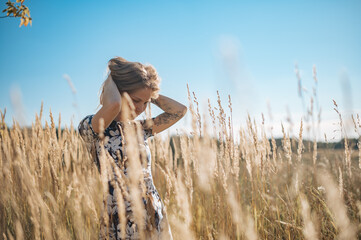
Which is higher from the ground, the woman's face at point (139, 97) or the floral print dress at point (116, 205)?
the woman's face at point (139, 97)

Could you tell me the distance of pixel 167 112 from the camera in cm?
204

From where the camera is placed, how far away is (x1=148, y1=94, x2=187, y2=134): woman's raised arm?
6.40ft

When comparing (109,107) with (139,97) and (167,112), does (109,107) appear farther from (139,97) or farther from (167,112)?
(167,112)

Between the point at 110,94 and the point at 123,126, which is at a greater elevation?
the point at 110,94

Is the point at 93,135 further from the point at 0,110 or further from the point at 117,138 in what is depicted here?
the point at 0,110

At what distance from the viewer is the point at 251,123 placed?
1865 millimetres

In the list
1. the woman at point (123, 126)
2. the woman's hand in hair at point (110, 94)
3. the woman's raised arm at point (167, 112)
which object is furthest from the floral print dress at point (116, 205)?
the woman's raised arm at point (167, 112)

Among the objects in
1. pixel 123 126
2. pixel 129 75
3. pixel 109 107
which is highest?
pixel 129 75

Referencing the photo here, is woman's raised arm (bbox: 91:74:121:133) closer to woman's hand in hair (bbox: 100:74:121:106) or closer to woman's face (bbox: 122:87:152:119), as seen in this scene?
woman's hand in hair (bbox: 100:74:121:106)

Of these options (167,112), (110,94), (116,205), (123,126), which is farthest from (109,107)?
(167,112)

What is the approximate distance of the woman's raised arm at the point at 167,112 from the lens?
1.95m

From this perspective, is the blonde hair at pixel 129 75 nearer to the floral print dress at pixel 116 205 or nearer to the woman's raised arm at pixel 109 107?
the woman's raised arm at pixel 109 107

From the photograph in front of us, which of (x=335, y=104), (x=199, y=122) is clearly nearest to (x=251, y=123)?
(x=199, y=122)

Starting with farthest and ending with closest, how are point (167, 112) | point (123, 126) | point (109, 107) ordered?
point (167, 112), point (123, 126), point (109, 107)
